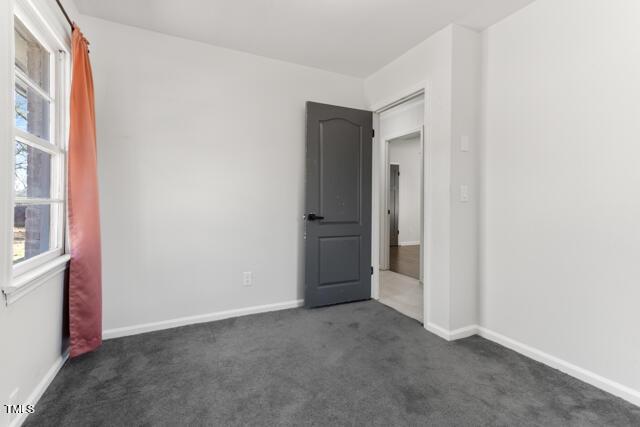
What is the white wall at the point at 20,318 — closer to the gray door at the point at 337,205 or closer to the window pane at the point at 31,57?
the window pane at the point at 31,57

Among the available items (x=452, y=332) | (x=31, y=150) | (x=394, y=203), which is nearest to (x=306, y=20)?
(x=31, y=150)

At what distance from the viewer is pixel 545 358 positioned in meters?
2.09

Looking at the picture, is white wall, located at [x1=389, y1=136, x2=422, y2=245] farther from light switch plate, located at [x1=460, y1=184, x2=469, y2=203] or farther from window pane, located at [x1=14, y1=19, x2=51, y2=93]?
window pane, located at [x1=14, y1=19, x2=51, y2=93]

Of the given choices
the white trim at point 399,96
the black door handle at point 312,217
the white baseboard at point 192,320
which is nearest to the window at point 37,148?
the white baseboard at point 192,320

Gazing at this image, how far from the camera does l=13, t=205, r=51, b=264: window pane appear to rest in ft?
5.35

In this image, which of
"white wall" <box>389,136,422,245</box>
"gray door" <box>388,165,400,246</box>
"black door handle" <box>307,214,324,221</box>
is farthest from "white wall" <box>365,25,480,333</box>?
"white wall" <box>389,136,422,245</box>

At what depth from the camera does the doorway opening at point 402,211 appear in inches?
144

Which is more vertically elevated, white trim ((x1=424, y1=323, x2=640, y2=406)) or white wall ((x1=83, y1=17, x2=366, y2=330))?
white wall ((x1=83, y1=17, x2=366, y2=330))

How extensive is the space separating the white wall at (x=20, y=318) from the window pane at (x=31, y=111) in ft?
1.06

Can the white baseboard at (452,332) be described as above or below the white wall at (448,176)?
below

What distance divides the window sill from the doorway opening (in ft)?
9.16

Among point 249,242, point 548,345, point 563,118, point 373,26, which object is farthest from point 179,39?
point 548,345

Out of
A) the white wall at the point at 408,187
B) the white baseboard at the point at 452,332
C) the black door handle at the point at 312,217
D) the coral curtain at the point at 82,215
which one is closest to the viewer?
the coral curtain at the point at 82,215

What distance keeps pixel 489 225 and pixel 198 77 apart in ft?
9.22
